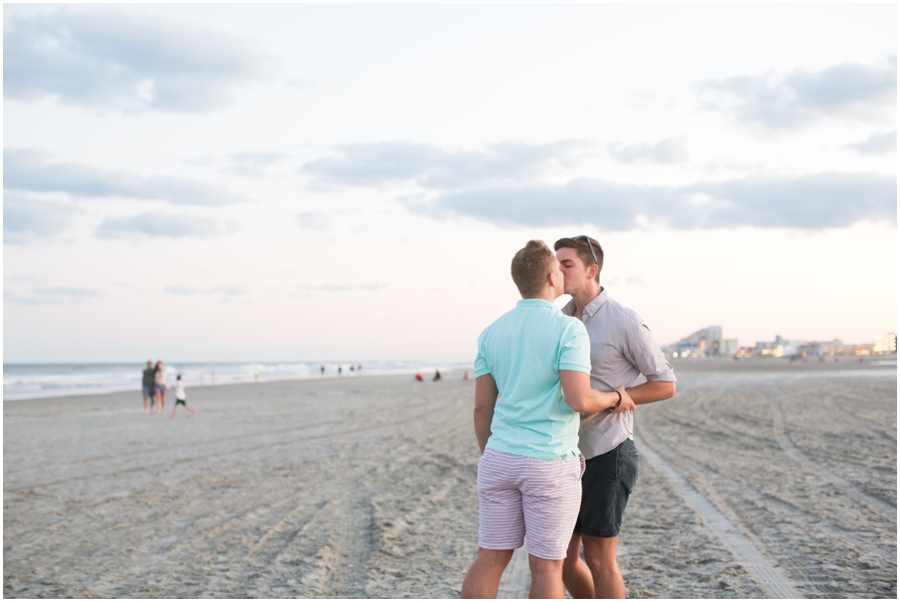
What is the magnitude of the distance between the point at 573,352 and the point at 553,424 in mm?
319

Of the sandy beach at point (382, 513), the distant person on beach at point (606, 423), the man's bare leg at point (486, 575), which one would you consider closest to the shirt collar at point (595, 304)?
the distant person on beach at point (606, 423)

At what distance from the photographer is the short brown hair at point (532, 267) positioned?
9.15 feet

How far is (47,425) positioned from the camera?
1667cm

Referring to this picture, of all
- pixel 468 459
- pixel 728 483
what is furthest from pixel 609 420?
pixel 468 459

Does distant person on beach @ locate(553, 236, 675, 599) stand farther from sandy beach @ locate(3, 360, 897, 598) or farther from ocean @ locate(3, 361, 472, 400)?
ocean @ locate(3, 361, 472, 400)

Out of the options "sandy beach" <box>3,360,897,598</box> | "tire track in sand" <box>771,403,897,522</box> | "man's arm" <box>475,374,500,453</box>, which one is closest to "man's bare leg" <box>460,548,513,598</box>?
"man's arm" <box>475,374,500,453</box>

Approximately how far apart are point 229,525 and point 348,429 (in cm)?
795

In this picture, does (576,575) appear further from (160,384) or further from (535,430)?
(160,384)

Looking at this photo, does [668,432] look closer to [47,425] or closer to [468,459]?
[468,459]

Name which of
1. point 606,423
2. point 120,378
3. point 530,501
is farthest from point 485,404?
point 120,378

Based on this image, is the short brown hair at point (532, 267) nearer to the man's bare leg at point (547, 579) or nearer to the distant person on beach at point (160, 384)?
the man's bare leg at point (547, 579)

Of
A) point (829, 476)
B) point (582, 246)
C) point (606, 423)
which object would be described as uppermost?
point (582, 246)

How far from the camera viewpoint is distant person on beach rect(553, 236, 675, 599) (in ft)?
10.0

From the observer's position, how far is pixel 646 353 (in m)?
3.04
